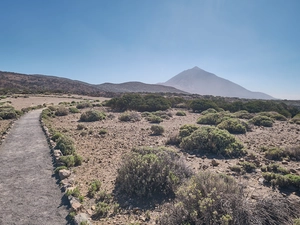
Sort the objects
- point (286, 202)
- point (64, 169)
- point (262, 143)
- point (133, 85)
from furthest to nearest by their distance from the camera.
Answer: point (133, 85)
point (262, 143)
point (64, 169)
point (286, 202)

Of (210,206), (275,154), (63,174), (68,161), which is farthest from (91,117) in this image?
(210,206)

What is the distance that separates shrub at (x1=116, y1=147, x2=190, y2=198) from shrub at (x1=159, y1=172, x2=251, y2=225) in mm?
1037

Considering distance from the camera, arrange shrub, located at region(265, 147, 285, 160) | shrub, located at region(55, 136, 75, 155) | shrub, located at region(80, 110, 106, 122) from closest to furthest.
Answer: shrub, located at region(265, 147, 285, 160), shrub, located at region(55, 136, 75, 155), shrub, located at region(80, 110, 106, 122)

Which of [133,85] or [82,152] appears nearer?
[82,152]

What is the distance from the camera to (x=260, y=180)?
552 centimetres

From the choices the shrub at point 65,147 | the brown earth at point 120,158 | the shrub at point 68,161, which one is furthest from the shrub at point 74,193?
the shrub at point 65,147

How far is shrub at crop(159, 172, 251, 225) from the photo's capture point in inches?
127

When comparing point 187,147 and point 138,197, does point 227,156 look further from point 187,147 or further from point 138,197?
point 138,197

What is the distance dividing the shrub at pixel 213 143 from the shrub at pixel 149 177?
3169mm

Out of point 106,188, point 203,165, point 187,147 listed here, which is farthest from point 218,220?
point 187,147

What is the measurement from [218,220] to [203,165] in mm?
3624

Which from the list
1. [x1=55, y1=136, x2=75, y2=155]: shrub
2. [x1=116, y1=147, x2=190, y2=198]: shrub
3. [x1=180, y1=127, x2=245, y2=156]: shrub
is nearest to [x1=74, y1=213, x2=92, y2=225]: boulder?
[x1=116, y1=147, x2=190, y2=198]: shrub

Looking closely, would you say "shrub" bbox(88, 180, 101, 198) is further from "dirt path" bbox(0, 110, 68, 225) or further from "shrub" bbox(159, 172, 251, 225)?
"shrub" bbox(159, 172, 251, 225)

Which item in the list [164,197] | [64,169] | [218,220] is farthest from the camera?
[64,169]
